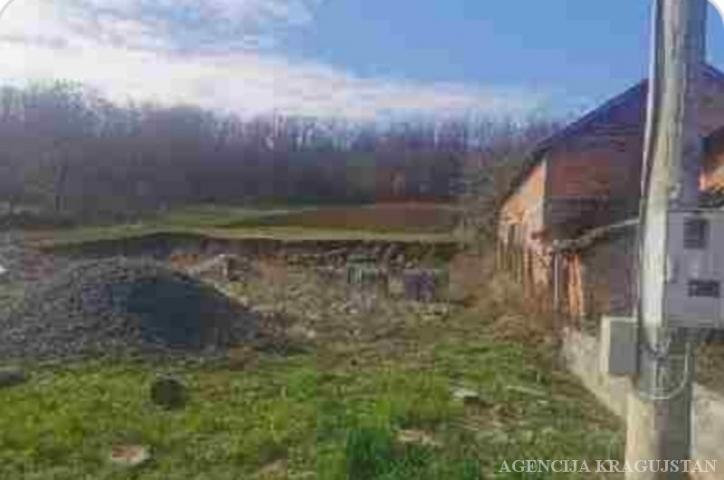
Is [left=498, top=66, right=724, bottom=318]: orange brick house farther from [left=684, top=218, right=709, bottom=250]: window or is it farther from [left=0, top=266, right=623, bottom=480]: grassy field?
[left=684, top=218, right=709, bottom=250]: window

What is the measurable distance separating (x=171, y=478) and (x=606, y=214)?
10007 millimetres

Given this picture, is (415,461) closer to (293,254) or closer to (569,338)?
Answer: (569,338)

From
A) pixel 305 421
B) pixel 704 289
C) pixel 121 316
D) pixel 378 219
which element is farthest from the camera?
pixel 378 219

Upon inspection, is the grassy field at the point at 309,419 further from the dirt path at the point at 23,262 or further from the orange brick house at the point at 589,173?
the dirt path at the point at 23,262

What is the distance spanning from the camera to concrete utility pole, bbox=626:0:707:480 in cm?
266

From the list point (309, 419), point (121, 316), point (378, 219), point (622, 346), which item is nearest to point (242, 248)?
point (378, 219)

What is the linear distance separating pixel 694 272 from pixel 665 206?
20cm

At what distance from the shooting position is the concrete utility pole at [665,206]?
8.71 ft

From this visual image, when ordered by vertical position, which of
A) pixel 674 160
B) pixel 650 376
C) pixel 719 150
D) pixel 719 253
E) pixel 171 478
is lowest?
pixel 171 478

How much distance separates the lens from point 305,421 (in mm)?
6117

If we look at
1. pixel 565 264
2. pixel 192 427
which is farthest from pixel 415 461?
pixel 565 264

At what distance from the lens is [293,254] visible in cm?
2548

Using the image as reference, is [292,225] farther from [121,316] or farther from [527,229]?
[121,316]

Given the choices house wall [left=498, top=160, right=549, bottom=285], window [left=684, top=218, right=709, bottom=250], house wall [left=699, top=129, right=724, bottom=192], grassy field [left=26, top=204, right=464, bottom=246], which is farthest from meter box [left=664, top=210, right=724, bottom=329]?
grassy field [left=26, top=204, right=464, bottom=246]
